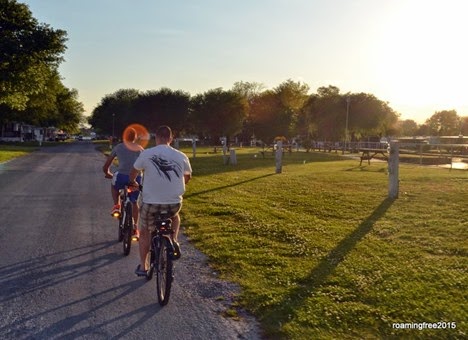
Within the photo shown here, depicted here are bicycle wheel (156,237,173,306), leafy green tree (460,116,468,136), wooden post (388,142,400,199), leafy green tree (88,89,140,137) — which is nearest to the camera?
bicycle wheel (156,237,173,306)

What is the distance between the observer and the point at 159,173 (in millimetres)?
5773

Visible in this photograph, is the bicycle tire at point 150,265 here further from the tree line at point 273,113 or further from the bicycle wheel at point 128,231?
the tree line at point 273,113

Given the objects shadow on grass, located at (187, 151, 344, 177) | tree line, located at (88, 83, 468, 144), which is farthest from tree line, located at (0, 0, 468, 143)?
shadow on grass, located at (187, 151, 344, 177)

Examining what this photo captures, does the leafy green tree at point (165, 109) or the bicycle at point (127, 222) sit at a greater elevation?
the leafy green tree at point (165, 109)

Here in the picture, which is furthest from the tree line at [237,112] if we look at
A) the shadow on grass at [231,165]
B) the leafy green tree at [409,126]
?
the leafy green tree at [409,126]

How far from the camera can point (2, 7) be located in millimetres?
31906

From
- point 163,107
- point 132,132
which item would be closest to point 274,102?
point 163,107

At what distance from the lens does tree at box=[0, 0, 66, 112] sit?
30656 mm

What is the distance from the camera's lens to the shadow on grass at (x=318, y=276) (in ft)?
16.9

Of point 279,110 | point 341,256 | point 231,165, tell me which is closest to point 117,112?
point 279,110

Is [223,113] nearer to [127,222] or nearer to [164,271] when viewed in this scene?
[127,222]

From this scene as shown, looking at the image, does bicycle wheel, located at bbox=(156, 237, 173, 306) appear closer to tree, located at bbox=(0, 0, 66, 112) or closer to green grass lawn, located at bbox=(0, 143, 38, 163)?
green grass lawn, located at bbox=(0, 143, 38, 163)

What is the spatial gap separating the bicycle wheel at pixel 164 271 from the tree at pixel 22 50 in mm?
28685

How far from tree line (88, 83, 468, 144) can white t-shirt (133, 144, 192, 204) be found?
60.3 m
